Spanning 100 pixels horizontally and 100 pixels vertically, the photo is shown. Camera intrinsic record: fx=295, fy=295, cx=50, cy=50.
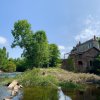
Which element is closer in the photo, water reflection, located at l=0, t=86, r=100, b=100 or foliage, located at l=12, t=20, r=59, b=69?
water reflection, located at l=0, t=86, r=100, b=100

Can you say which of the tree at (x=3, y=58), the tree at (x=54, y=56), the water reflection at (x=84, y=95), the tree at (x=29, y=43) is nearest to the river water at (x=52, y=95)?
the water reflection at (x=84, y=95)

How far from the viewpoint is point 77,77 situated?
45.7m

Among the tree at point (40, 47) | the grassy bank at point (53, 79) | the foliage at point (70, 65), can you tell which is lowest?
the grassy bank at point (53, 79)

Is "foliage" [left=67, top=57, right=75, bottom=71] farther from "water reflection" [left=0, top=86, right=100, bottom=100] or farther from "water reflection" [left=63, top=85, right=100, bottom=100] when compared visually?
"water reflection" [left=0, top=86, right=100, bottom=100]

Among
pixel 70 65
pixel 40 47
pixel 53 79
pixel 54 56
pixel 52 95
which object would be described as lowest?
pixel 52 95

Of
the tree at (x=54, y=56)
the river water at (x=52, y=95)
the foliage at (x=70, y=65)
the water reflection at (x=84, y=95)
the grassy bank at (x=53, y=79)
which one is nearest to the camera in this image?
the river water at (x=52, y=95)

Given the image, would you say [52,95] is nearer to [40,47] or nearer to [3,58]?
[40,47]

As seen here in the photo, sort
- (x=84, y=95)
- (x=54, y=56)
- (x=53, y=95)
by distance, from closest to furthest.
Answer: (x=53, y=95) < (x=84, y=95) < (x=54, y=56)

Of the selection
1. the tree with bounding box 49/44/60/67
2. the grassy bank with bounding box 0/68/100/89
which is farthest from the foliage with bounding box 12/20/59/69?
the grassy bank with bounding box 0/68/100/89

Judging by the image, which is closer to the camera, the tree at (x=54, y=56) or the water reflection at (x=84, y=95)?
the water reflection at (x=84, y=95)

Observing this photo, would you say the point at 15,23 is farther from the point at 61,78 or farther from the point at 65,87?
the point at 65,87

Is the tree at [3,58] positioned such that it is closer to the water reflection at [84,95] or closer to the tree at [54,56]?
the tree at [54,56]

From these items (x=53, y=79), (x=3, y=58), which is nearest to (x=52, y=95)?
(x=53, y=79)

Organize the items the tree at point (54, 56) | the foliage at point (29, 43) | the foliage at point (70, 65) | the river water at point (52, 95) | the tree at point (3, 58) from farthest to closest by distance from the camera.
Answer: the tree at point (3, 58) → the tree at point (54, 56) → the foliage at point (29, 43) → the foliage at point (70, 65) → the river water at point (52, 95)
